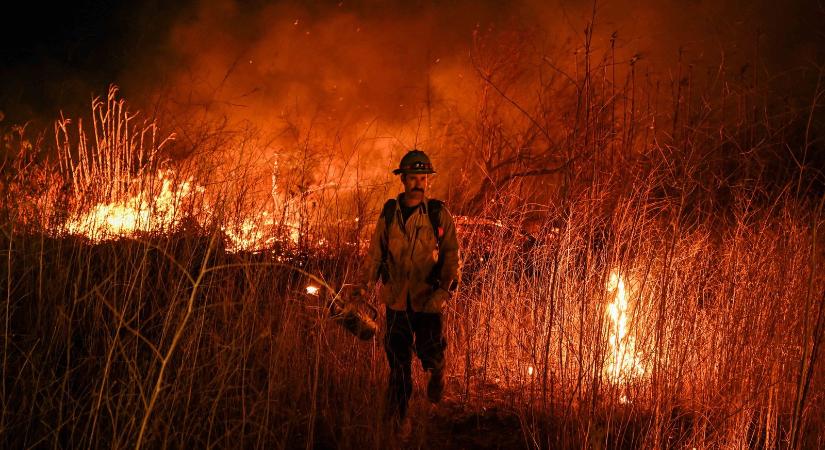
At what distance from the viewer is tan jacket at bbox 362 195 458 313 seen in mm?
4391

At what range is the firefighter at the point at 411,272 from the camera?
173 inches

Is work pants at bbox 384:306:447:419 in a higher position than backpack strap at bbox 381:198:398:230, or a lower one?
lower

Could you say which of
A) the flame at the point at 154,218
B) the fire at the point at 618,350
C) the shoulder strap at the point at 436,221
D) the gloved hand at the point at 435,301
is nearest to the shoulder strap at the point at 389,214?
the shoulder strap at the point at 436,221

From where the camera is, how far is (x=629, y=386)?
446 cm

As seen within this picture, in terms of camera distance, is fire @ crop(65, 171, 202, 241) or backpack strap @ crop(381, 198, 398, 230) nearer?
backpack strap @ crop(381, 198, 398, 230)

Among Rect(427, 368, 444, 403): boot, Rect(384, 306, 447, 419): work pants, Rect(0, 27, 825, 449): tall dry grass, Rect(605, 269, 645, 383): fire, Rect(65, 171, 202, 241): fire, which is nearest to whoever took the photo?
Rect(0, 27, 825, 449): tall dry grass

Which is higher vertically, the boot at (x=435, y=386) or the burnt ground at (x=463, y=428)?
the boot at (x=435, y=386)

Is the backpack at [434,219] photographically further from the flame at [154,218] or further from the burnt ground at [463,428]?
the flame at [154,218]

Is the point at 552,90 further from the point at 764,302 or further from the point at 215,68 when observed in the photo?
the point at 764,302

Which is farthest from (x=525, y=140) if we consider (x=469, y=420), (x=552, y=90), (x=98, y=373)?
(x=98, y=373)

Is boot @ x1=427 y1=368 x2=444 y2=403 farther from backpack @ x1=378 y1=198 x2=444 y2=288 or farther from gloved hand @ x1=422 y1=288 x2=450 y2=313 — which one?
backpack @ x1=378 y1=198 x2=444 y2=288

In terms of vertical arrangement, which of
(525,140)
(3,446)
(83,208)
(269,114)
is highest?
(269,114)

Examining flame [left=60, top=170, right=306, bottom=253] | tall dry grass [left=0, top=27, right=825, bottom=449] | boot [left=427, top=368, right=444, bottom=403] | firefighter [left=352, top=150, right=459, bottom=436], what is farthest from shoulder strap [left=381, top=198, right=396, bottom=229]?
flame [left=60, top=170, right=306, bottom=253]

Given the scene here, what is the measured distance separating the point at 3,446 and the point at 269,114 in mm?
11046
